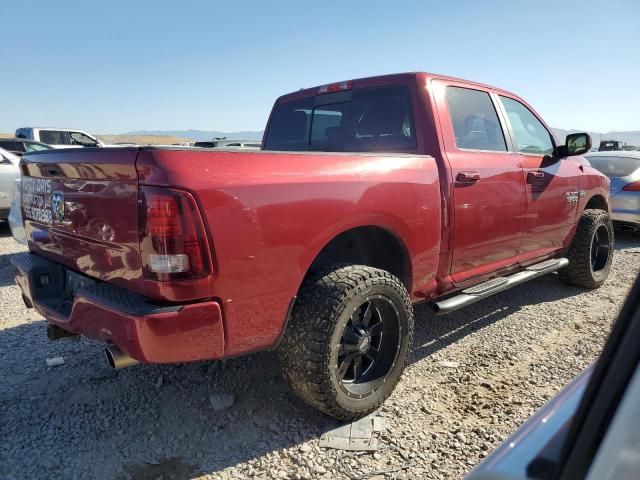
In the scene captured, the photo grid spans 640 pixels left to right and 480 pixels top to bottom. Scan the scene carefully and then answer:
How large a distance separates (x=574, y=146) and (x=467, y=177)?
1824 millimetres

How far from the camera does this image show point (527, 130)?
420cm

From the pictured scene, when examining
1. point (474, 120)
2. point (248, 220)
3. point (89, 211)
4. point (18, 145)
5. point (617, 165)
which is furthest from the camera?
point (18, 145)

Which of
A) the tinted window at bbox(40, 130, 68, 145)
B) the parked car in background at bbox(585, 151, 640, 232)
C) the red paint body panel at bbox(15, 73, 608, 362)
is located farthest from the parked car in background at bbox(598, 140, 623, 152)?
the red paint body panel at bbox(15, 73, 608, 362)

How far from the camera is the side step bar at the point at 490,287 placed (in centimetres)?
308

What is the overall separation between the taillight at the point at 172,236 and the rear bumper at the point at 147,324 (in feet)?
0.49

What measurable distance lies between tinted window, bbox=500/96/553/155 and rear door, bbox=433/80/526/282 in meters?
0.24

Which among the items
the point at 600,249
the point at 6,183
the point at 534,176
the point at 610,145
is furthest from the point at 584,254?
the point at 610,145

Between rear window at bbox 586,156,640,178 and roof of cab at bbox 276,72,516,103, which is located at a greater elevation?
roof of cab at bbox 276,72,516,103

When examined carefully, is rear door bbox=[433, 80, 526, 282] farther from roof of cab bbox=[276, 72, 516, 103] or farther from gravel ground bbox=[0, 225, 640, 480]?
gravel ground bbox=[0, 225, 640, 480]

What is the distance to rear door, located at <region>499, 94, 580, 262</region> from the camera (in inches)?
152

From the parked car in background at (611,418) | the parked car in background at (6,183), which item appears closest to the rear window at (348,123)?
the parked car in background at (611,418)

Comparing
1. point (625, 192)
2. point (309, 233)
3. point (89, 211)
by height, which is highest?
point (89, 211)

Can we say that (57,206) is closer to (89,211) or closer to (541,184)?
(89,211)

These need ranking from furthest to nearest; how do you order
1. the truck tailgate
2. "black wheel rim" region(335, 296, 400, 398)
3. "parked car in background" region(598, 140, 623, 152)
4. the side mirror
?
"parked car in background" region(598, 140, 623, 152) → the side mirror → "black wheel rim" region(335, 296, 400, 398) → the truck tailgate
